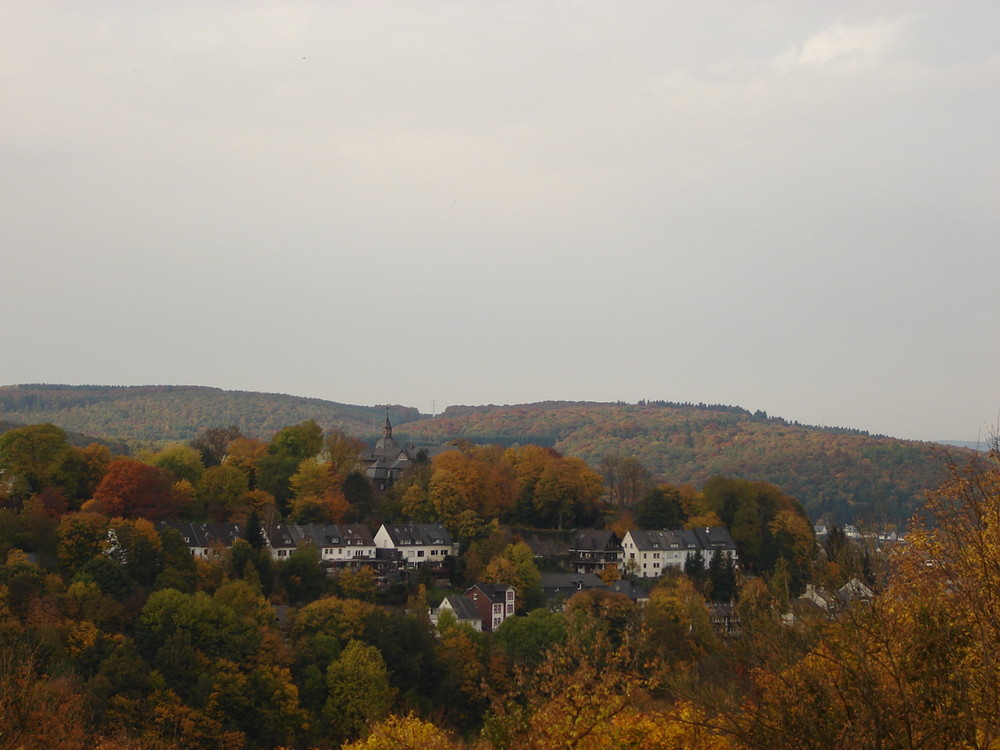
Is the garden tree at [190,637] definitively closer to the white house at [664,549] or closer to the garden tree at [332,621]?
the garden tree at [332,621]

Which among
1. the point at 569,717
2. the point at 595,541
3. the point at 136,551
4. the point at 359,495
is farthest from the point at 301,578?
the point at 569,717

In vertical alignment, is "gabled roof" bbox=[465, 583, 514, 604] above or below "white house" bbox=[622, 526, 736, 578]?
below

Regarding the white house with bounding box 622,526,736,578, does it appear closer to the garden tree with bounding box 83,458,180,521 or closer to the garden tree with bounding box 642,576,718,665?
the garden tree with bounding box 642,576,718,665

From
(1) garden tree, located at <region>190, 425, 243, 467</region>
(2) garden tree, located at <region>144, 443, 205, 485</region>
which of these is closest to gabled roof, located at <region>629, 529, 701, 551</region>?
(1) garden tree, located at <region>190, 425, 243, 467</region>

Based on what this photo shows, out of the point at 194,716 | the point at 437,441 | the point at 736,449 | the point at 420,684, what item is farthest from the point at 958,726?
the point at 437,441

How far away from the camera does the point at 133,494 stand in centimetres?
6209

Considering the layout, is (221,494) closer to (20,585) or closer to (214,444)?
(214,444)

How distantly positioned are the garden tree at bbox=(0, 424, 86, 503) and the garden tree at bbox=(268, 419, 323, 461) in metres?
13.8

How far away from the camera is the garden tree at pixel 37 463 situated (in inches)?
2468

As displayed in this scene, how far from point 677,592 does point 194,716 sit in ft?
89.6

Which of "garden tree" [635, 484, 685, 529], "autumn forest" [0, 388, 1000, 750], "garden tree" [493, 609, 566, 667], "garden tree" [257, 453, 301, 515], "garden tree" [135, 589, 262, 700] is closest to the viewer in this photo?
"autumn forest" [0, 388, 1000, 750]

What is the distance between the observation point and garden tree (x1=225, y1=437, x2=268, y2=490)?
72812mm

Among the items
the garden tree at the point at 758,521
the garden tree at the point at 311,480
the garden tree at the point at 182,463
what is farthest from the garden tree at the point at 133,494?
the garden tree at the point at 758,521

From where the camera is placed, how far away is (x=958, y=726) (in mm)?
11922
